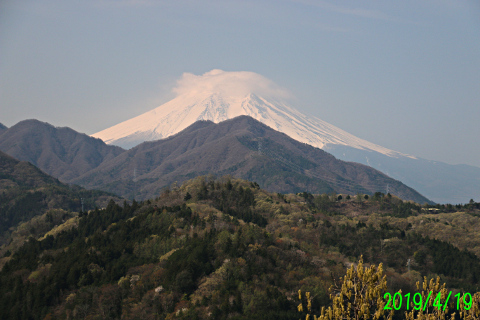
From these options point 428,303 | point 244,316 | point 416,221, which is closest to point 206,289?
point 244,316

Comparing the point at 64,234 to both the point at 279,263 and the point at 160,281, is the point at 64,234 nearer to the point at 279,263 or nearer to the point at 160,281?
the point at 160,281

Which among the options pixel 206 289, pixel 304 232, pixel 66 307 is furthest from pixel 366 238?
pixel 66 307

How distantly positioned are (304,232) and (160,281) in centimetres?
4854

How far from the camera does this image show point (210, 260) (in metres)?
70.9

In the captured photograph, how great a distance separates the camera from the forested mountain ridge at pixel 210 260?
202ft

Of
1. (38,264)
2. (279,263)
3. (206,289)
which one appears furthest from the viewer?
(38,264)

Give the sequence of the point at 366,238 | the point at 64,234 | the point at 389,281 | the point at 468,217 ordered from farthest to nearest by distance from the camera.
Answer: the point at 468,217 → the point at 366,238 → the point at 64,234 → the point at 389,281

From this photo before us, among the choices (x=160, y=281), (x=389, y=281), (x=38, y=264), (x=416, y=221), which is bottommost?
(x=38, y=264)

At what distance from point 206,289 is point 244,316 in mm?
8255

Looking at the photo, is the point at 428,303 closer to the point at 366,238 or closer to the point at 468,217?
the point at 366,238

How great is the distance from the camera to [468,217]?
429 feet

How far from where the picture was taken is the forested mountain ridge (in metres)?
61.6

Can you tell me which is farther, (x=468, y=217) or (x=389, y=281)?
(x=468, y=217)

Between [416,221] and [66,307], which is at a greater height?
[416,221]
